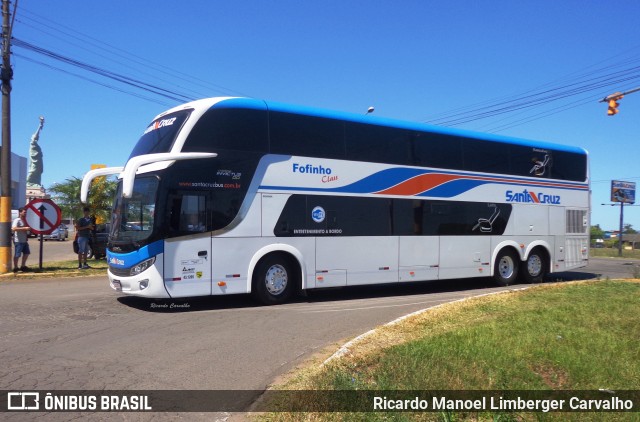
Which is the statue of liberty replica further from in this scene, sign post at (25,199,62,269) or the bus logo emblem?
the bus logo emblem

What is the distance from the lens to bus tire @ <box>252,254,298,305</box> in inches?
424

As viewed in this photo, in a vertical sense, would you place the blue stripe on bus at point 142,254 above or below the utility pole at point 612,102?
below

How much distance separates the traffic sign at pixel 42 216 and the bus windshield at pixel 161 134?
558 centimetres

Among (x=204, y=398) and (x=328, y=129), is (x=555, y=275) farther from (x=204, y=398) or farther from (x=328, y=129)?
(x=204, y=398)

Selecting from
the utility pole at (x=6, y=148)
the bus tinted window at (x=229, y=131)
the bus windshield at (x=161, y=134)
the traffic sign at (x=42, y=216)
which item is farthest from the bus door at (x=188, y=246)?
the utility pole at (x=6, y=148)

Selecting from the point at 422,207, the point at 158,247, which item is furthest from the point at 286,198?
the point at 422,207

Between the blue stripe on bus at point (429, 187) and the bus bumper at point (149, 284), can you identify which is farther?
the blue stripe on bus at point (429, 187)

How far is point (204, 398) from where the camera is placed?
5.23 m

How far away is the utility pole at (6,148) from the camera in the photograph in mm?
14867

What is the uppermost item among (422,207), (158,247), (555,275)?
(422,207)

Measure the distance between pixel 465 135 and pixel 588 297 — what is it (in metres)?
5.49

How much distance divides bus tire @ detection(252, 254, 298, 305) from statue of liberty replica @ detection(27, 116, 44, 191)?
75.5 meters

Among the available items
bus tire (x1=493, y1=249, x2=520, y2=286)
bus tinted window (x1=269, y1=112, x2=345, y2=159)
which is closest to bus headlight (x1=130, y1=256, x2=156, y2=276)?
bus tinted window (x1=269, y1=112, x2=345, y2=159)

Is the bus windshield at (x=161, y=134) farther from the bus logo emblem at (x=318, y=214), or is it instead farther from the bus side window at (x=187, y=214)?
the bus logo emblem at (x=318, y=214)
